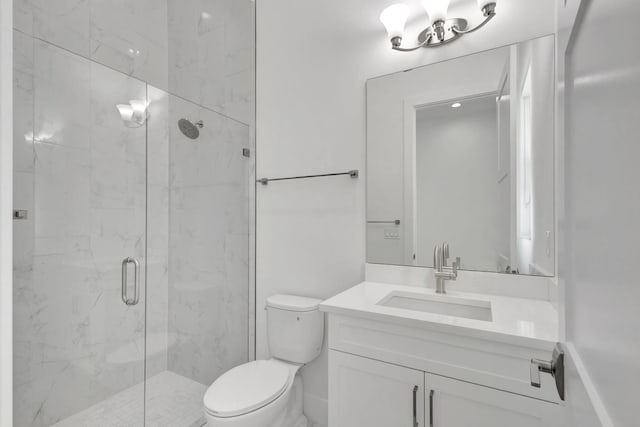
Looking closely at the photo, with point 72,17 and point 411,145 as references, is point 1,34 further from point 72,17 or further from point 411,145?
point 411,145

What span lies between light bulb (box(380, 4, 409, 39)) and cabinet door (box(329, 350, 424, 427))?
149cm

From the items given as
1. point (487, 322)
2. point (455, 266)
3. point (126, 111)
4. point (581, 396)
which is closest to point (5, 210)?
point (126, 111)

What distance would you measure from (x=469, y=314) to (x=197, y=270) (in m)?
1.55

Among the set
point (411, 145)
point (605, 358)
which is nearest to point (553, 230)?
point (411, 145)

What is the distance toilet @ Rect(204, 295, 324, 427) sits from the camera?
1249 mm

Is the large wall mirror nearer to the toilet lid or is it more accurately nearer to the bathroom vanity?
the bathroom vanity

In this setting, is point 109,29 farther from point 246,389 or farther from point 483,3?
point 246,389

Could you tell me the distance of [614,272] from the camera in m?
0.32

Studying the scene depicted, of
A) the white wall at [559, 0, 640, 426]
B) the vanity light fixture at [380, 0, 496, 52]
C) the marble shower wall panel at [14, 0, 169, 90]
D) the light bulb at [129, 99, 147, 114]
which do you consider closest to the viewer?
the white wall at [559, 0, 640, 426]

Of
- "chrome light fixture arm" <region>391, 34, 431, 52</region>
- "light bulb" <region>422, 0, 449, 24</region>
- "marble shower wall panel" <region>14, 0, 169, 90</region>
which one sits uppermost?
"marble shower wall panel" <region>14, 0, 169, 90</region>

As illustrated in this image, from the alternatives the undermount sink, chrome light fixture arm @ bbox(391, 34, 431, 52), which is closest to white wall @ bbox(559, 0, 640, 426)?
the undermount sink

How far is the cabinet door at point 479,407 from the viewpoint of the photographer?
89cm

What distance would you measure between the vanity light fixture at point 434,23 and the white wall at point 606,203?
1.02 meters

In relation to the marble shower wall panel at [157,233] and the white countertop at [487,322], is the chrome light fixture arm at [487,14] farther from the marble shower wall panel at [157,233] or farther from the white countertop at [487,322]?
the marble shower wall panel at [157,233]
